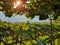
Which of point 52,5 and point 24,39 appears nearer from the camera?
point 52,5

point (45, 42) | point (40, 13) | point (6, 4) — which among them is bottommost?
point (45, 42)

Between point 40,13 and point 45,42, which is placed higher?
point 40,13

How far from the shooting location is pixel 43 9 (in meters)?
1.74

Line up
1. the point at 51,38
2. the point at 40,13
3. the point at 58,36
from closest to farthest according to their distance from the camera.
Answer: the point at 40,13 → the point at 51,38 → the point at 58,36

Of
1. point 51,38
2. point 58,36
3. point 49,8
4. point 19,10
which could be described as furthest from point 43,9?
point 58,36

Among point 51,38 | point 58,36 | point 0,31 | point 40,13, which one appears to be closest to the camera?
point 40,13

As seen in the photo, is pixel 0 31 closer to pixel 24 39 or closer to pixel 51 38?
pixel 24 39

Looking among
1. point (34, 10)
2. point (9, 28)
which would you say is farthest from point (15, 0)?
point (9, 28)

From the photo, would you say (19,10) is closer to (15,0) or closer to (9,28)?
(15,0)

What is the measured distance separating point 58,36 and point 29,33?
698 millimetres

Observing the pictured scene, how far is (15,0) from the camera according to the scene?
1.69m

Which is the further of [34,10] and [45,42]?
[45,42]

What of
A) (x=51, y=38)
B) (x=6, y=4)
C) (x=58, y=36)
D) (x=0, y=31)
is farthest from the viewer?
(x=0, y=31)

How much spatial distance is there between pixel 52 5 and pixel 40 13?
16cm
